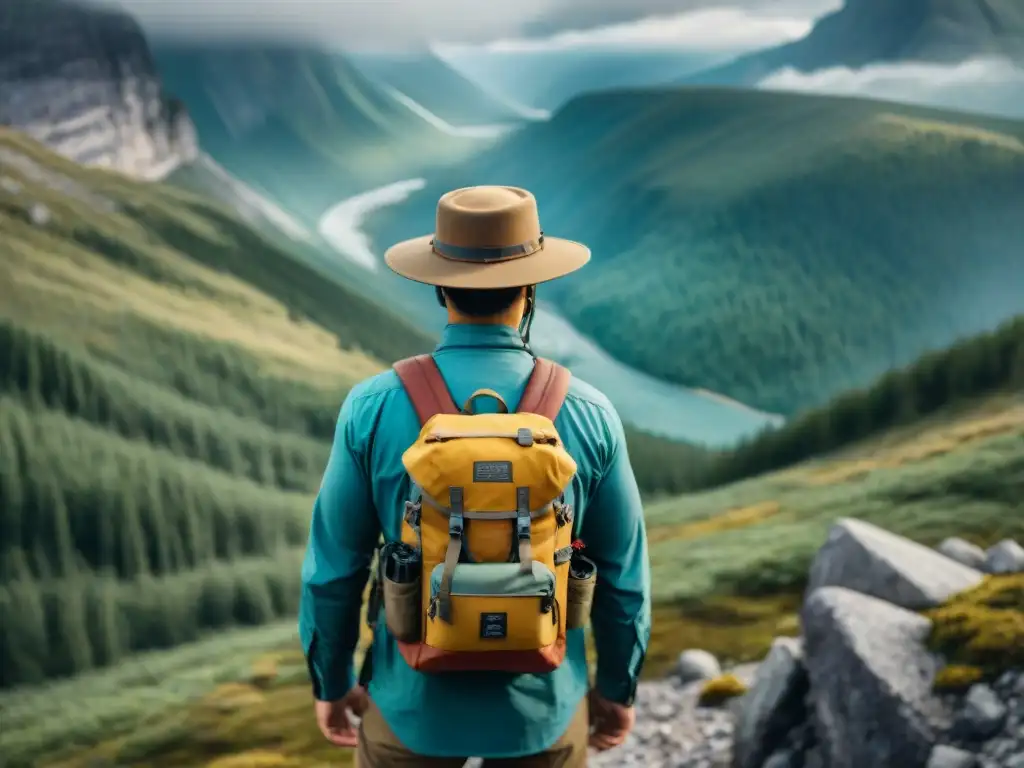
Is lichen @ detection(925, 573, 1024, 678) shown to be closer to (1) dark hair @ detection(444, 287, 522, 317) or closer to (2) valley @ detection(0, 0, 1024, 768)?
(2) valley @ detection(0, 0, 1024, 768)

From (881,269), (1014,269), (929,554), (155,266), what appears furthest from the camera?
(881,269)

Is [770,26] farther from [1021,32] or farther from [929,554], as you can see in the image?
[929,554]

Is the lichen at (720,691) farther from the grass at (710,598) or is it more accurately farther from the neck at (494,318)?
the neck at (494,318)

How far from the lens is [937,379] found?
16.9 metres

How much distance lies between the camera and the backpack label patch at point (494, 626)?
3.15m

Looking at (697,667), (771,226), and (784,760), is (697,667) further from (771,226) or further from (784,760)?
(771,226)

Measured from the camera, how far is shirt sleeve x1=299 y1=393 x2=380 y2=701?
344 cm

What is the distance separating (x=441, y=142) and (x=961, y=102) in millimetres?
22027

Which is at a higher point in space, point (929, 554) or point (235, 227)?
point (235, 227)

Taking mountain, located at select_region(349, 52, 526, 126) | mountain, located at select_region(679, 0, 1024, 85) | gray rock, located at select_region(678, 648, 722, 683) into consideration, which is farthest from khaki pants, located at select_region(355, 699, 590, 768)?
mountain, located at select_region(349, 52, 526, 126)

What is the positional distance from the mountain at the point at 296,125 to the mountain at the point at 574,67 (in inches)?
145

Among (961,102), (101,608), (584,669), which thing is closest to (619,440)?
(584,669)

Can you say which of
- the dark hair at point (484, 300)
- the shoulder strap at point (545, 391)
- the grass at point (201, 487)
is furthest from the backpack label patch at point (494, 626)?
the grass at point (201, 487)

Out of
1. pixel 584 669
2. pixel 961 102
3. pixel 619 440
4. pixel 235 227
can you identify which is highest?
pixel 961 102
